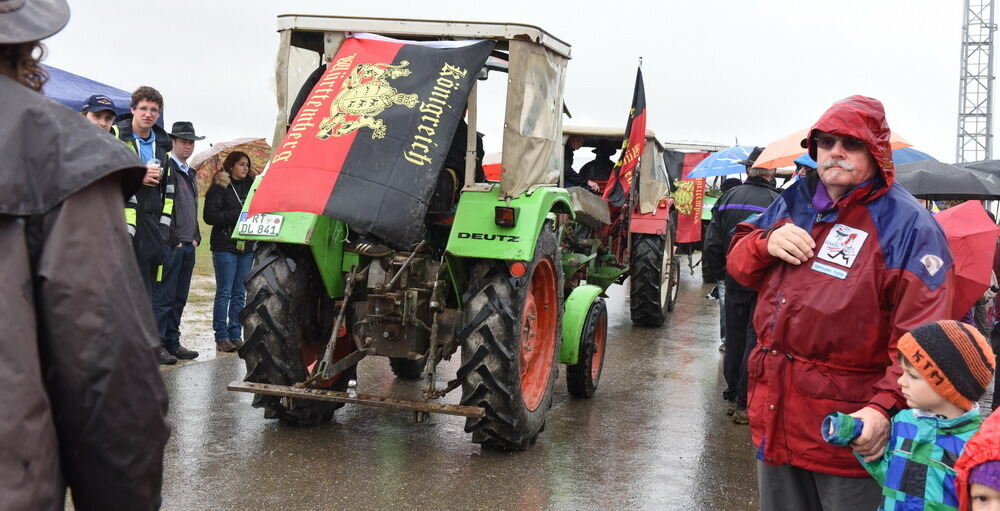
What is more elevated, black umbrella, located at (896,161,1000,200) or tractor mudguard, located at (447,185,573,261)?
black umbrella, located at (896,161,1000,200)

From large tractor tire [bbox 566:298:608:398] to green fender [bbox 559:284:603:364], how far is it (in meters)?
0.07

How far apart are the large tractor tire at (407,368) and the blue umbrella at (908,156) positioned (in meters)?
4.49

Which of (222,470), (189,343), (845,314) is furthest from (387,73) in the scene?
(189,343)

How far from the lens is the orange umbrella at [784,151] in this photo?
6840 mm

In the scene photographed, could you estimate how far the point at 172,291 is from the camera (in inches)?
302

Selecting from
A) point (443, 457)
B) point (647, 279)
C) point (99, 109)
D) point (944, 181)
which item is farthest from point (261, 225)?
point (647, 279)

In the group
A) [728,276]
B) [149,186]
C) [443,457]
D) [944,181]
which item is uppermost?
[944,181]

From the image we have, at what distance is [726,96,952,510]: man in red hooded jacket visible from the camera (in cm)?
277

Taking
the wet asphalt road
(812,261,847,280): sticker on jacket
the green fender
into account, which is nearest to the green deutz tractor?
the wet asphalt road

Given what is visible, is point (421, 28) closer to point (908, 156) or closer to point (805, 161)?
point (805, 161)

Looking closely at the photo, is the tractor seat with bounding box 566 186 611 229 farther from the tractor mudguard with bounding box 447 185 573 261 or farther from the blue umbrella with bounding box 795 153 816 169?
the tractor mudguard with bounding box 447 185 573 261

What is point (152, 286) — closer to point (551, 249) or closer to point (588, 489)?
point (551, 249)

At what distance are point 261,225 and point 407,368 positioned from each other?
7.94ft

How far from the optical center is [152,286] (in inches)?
287
